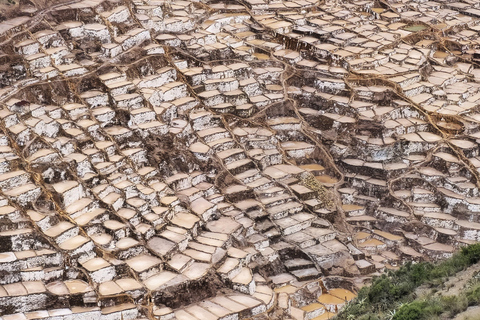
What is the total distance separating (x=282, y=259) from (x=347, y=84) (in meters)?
4.22

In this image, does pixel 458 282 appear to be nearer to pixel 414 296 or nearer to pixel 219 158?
pixel 414 296

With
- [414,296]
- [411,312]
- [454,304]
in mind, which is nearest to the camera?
[411,312]

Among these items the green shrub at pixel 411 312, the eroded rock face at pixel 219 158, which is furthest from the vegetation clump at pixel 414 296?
the eroded rock face at pixel 219 158

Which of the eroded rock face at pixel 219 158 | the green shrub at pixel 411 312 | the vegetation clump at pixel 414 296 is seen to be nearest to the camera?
the green shrub at pixel 411 312

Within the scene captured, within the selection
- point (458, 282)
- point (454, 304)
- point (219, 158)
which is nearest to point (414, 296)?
point (458, 282)

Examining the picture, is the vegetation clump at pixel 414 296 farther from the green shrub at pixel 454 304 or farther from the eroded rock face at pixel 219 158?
the eroded rock face at pixel 219 158

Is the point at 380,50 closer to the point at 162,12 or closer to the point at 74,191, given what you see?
the point at 162,12

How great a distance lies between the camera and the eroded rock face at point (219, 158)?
10.9m

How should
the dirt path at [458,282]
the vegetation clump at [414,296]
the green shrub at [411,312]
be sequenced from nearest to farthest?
1. the green shrub at [411,312]
2. the vegetation clump at [414,296]
3. the dirt path at [458,282]

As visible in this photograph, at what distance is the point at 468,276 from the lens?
1086 cm

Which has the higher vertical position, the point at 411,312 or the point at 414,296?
the point at 411,312

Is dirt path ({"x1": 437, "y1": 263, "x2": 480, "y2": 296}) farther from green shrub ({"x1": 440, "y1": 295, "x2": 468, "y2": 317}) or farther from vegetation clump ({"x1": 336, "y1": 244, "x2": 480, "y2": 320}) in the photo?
green shrub ({"x1": 440, "y1": 295, "x2": 468, "y2": 317})

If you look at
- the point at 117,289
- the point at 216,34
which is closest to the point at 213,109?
the point at 216,34

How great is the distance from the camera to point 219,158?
13281 mm
